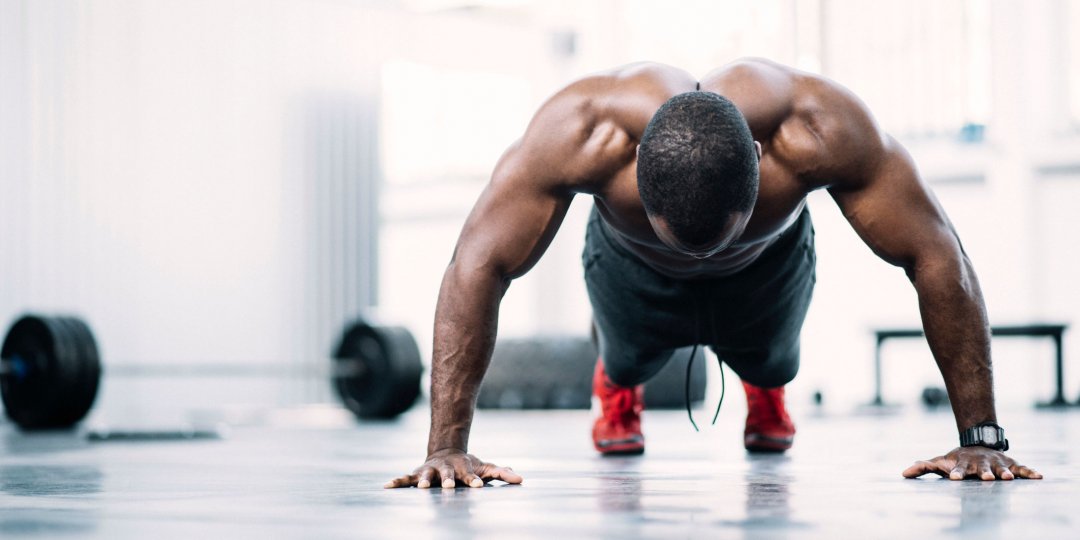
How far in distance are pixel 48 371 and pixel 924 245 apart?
12.2 feet

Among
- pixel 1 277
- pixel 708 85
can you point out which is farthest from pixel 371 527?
pixel 1 277

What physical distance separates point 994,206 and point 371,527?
5877mm

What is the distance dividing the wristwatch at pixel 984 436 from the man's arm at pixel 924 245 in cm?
1

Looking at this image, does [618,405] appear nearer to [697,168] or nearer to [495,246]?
[495,246]

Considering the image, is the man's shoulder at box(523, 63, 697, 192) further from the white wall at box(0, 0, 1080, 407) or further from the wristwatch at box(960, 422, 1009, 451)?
the white wall at box(0, 0, 1080, 407)

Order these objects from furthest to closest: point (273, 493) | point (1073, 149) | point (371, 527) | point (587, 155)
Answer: point (1073, 149) → point (587, 155) → point (273, 493) → point (371, 527)

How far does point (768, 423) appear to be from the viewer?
287 centimetres

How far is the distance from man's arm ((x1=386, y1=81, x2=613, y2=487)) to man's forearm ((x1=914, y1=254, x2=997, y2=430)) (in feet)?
1.84

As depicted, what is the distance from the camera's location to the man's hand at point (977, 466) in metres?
1.84

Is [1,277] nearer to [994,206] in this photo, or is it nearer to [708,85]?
[708,85]

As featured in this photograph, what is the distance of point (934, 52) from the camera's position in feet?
21.9

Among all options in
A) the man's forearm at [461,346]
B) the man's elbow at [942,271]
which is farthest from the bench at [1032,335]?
the man's forearm at [461,346]

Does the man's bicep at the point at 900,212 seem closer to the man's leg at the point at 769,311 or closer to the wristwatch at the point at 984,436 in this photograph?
the wristwatch at the point at 984,436

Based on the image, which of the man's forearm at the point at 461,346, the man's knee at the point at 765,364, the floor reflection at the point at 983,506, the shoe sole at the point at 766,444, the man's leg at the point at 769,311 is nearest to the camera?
the floor reflection at the point at 983,506
